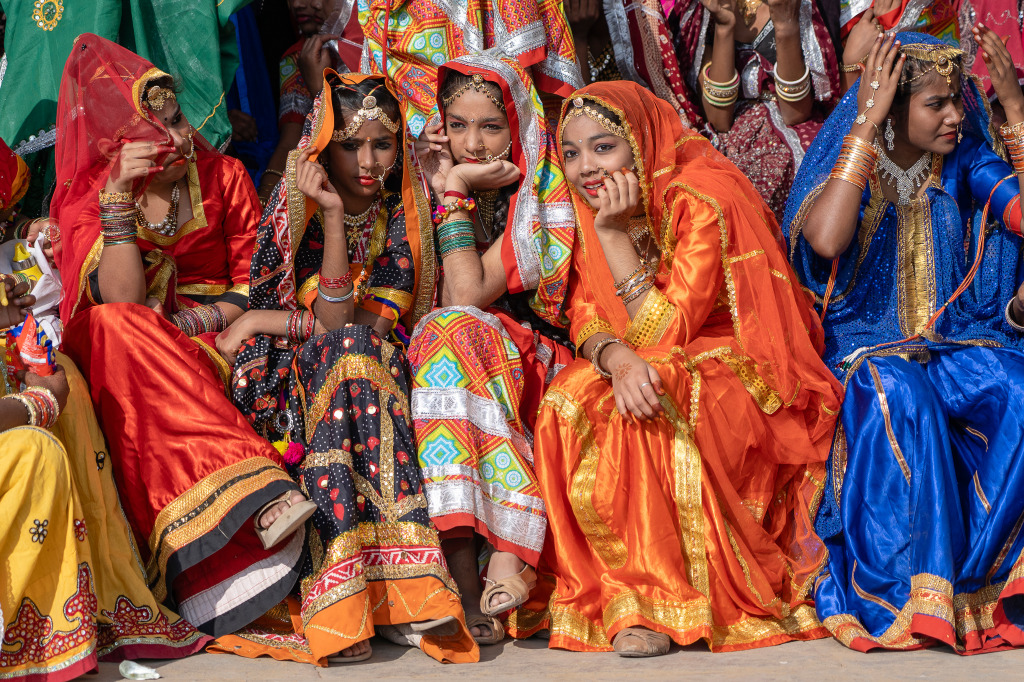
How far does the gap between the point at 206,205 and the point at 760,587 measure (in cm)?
252

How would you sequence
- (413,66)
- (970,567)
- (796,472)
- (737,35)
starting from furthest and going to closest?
(737,35) → (413,66) → (796,472) → (970,567)

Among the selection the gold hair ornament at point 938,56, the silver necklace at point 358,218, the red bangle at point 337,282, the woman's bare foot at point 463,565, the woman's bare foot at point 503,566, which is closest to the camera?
the woman's bare foot at point 503,566

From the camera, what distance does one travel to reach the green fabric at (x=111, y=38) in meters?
4.78

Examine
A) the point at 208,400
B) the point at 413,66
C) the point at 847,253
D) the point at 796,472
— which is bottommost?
the point at 796,472

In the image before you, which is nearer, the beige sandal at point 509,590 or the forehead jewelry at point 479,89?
the beige sandal at point 509,590

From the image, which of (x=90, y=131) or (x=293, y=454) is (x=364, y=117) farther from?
(x=293, y=454)

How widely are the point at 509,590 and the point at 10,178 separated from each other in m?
2.52

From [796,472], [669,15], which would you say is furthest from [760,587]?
[669,15]

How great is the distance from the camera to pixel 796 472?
3746 millimetres

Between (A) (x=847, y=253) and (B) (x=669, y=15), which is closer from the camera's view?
(A) (x=847, y=253)

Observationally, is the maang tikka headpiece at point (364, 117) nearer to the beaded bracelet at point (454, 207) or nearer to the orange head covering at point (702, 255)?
the beaded bracelet at point (454, 207)

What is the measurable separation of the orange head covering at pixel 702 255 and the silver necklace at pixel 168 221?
151 cm

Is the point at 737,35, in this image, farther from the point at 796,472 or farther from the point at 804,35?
the point at 796,472

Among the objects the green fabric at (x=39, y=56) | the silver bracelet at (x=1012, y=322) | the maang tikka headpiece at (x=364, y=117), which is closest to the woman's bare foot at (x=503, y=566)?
the maang tikka headpiece at (x=364, y=117)
